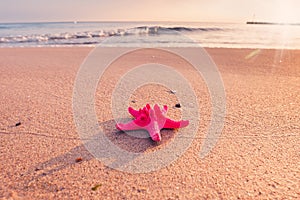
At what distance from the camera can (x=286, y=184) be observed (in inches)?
56.4

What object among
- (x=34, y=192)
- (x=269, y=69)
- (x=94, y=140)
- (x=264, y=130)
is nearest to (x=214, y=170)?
(x=264, y=130)

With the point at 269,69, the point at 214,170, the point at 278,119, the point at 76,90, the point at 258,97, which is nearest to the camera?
the point at 214,170

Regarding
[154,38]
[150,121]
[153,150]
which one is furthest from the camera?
[154,38]

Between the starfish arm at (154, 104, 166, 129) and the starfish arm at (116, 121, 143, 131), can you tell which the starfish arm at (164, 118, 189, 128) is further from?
the starfish arm at (116, 121, 143, 131)

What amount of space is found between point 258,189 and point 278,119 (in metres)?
1.22

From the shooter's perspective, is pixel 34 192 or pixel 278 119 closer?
pixel 34 192

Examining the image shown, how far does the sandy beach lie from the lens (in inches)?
54.8

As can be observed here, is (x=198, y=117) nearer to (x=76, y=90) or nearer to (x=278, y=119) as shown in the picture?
(x=278, y=119)

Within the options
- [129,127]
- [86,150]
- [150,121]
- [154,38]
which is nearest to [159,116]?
[150,121]

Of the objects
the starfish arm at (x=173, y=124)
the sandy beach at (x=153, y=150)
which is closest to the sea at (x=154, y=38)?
the sandy beach at (x=153, y=150)

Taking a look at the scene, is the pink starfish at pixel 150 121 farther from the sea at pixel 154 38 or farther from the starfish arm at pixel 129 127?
the sea at pixel 154 38

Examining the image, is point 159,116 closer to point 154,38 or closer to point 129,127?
point 129,127

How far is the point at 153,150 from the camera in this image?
180cm

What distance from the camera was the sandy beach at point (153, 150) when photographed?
4.57ft
